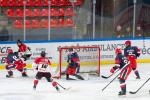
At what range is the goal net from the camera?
15.7 m

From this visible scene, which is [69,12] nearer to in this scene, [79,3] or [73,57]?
[79,3]

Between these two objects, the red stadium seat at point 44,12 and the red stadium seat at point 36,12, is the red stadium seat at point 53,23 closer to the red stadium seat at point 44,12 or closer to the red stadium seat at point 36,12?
the red stadium seat at point 44,12

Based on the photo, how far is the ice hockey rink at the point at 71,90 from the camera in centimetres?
1194

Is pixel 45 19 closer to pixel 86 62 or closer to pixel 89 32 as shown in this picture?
pixel 89 32

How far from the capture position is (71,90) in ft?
42.9

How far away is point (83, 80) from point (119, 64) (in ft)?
3.85

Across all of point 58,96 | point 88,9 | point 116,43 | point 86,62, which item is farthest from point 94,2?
point 58,96

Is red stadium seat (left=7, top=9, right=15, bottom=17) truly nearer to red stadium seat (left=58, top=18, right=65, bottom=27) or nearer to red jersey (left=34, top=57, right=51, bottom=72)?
red stadium seat (left=58, top=18, right=65, bottom=27)

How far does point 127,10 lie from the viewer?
1972 centimetres

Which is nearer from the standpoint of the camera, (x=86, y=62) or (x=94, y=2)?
(x=86, y=62)

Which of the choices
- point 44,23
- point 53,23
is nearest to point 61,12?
point 53,23

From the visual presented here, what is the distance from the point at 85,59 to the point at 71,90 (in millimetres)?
3185

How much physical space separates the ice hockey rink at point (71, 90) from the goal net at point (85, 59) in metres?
0.41

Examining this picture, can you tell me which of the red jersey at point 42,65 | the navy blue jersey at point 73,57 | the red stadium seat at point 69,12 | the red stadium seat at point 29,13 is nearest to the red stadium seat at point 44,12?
the red stadium seat at point 29,13
